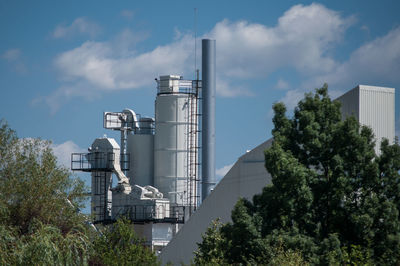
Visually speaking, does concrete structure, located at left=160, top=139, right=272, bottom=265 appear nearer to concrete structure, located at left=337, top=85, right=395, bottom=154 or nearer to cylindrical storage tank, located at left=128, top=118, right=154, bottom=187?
concrete structure, located at left=337, top=85, right=395, bottom=154

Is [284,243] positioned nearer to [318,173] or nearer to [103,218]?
[318,173]

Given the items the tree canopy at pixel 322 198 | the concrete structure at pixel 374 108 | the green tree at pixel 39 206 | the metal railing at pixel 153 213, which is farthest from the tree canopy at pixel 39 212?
the metal railing at pixel 153 213

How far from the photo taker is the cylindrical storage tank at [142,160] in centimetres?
6675

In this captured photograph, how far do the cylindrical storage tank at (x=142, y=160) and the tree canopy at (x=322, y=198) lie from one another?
98.5ft

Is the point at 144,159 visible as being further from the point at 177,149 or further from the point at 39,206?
the point at 39,206

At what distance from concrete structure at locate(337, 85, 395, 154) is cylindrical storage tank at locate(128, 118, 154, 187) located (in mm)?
30225

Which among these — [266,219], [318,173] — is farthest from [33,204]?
[318,173]

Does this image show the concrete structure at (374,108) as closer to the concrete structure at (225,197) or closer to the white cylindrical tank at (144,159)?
the concrete structure at (225,197)

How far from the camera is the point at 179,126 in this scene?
65625 millimetres

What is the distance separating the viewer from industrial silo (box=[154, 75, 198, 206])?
214ft

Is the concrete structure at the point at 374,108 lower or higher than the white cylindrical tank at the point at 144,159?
higher

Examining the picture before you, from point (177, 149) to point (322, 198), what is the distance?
30167 millimetres

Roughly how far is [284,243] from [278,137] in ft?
17.7

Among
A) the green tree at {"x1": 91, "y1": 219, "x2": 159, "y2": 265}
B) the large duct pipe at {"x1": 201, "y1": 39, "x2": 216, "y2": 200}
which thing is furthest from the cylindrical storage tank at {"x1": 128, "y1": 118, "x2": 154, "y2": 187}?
the green tree at {"x1": 91, "y1": 219, "x2": 159, "y2": 265}
